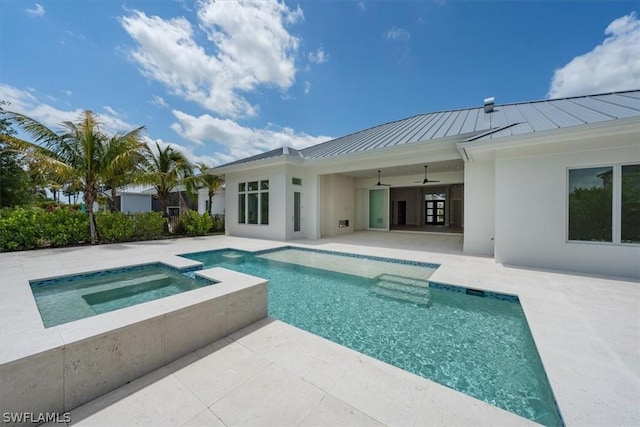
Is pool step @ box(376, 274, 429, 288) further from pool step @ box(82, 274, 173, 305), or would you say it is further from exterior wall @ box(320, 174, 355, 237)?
exterior wall @ box(320, 174, 355, 237)

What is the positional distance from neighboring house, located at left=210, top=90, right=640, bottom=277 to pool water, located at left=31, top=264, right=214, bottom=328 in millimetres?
6046

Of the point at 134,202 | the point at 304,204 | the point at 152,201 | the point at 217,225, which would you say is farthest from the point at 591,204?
the point at 134,202

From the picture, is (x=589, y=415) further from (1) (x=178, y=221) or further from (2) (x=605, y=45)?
(1) (x=178, y=221)

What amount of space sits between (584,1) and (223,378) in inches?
498

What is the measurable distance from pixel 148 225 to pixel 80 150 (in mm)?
3763

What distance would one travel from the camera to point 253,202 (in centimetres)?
1285

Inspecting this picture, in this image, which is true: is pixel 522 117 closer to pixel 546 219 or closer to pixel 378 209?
pixel 546 219

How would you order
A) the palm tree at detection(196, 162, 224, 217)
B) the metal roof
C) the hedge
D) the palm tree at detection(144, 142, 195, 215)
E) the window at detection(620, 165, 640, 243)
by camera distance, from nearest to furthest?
1. the window at detection(620, 165, 640, 243)
2. the metal roof
3. the hedge
4. the palm tree at detection(144, 142, 195, 215)
5. the palm tree at detection(196, 162, 224, 217)

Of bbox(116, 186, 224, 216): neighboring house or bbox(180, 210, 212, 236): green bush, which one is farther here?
bbox(116, 186, 224, 216): neighboring house

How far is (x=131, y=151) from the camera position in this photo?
10.1m

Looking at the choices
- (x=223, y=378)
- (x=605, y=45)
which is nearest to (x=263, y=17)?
(x=223, y=378)

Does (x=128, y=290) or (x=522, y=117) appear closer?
(x=128, y=290)

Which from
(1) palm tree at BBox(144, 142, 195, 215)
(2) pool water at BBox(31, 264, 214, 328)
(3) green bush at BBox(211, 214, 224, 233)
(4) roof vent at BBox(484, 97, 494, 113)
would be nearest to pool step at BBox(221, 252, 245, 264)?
(2) pool water at BBox(31, 264, 214, 328)

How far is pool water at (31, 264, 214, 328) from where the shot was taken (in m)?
4.04
